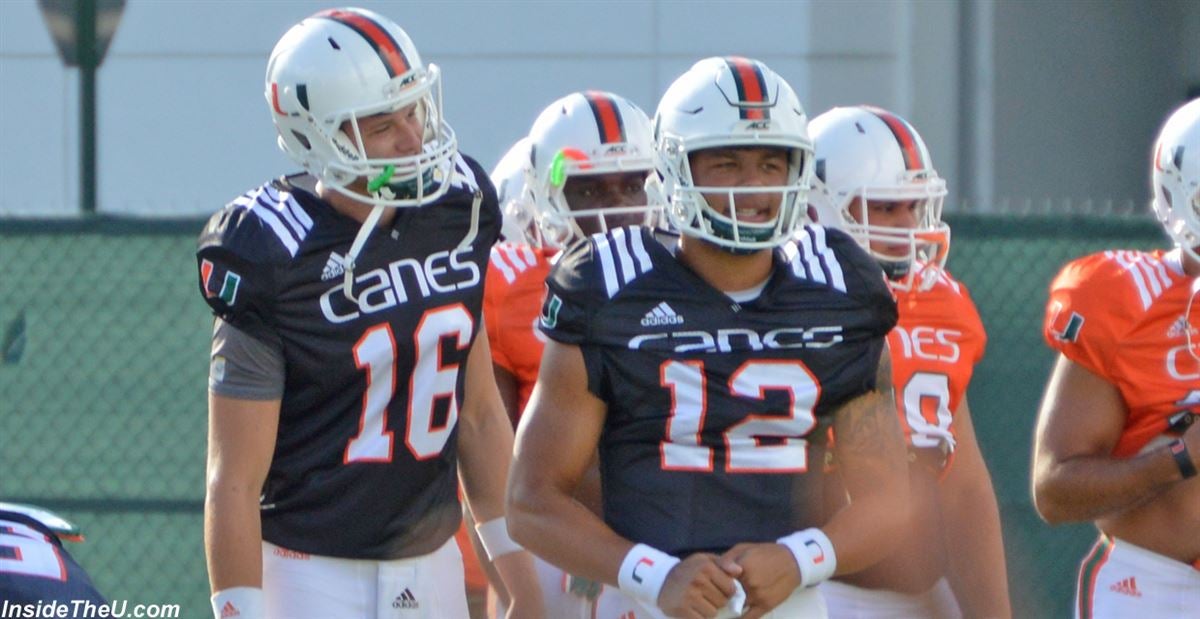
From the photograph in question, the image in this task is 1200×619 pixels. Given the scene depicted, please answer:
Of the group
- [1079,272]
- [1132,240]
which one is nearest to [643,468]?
[1079,272]

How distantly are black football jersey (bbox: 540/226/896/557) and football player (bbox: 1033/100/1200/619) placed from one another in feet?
2.44

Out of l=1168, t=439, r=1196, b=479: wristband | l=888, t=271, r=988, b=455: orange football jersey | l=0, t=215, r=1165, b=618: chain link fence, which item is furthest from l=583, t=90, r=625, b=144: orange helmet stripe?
l=0, t=215, r=1165, b=618: chain link fence

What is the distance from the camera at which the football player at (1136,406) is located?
3.68m

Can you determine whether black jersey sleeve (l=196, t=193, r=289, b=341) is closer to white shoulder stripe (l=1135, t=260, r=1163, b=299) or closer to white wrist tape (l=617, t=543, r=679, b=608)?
white wrist tape (l=617, t=543, r=679, b=608)

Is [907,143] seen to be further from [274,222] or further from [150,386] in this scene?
[150,386]

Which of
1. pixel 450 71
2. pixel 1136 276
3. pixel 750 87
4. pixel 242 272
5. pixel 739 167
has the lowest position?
pixel 450 71

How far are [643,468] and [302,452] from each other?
678 millimetres

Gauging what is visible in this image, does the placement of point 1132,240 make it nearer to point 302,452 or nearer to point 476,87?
point 302,452

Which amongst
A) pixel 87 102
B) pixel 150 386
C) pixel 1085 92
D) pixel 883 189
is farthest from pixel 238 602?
pixel 1085 92

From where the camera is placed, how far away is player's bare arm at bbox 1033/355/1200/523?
3617 mm

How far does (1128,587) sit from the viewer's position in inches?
146

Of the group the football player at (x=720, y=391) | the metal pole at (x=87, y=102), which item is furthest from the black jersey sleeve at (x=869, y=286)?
the metal pole at (x=87, y=102)

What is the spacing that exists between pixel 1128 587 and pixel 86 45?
3925 mm

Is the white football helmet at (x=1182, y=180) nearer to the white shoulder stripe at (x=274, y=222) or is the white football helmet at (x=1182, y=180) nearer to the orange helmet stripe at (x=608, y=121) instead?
the orange helmet stripe at (x=608, y=121)
